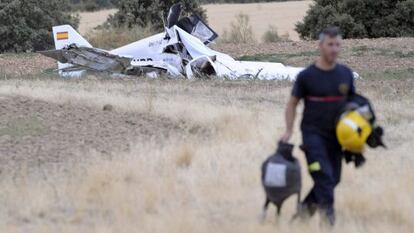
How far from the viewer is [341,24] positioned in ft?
114

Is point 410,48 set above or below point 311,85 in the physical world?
below

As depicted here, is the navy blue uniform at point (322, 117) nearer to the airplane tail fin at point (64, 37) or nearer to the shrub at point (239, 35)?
the airplane tail fin at point (64, 37)

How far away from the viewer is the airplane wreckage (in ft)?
68.2

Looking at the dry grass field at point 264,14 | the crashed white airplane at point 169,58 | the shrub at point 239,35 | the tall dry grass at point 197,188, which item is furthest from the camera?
the dry grass field at point 264,14

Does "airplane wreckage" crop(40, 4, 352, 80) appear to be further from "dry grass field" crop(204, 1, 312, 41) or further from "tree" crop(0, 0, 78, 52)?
"dry grass field" crop(204, 1, 312, 41)

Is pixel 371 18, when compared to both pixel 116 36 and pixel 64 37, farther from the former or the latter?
pixel 64 37

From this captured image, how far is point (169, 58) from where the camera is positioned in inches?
867

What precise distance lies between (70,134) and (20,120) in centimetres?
107

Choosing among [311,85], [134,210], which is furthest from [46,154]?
[311,85]

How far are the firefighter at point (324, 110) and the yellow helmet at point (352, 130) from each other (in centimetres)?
13

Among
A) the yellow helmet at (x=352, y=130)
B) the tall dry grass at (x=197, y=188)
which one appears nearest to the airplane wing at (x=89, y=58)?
the tall dry grass at (x=197, y=188)

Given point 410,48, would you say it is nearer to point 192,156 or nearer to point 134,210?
point 192,156

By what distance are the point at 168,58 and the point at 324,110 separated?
1578cm

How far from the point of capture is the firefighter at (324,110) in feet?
21.1
